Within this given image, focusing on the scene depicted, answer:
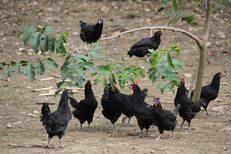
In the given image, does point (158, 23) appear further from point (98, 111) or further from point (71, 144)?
point (71, 144)

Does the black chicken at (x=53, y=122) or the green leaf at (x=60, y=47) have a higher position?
the green leaf at (x=60, y=47)

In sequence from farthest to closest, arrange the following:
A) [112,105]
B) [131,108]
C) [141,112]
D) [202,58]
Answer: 1. [202,58]
2. [112,105]
3. [131,108]
4. [141,112]

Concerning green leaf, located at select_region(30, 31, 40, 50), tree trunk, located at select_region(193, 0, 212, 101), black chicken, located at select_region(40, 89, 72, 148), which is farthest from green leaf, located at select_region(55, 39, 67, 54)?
tree trunk, located at select_region(193, 0, 212, 101)

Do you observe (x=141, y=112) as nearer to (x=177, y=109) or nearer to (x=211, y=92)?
(x=177, y=109)

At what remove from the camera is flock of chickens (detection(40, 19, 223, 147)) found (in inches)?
236

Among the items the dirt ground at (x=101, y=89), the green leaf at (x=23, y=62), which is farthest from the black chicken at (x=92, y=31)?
the green leaf at (x=23, y=62)

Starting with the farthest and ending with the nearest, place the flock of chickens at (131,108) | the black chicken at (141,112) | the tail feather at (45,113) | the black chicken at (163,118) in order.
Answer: the black chicken at (141,112) < the black chicken at (163,118) < the flock of chickens at (131,108) < the tail feather at (45,113)

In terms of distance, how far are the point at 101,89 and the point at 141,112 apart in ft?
12.2

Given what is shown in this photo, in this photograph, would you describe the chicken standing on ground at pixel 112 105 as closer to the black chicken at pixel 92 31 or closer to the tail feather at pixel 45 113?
the tail feather at pixel 45 113

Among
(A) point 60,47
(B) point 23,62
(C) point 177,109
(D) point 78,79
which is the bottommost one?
(C) point 177,109

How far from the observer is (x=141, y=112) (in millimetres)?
6766

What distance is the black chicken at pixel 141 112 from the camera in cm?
671

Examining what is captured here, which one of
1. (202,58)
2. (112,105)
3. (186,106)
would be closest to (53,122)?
(112,105)

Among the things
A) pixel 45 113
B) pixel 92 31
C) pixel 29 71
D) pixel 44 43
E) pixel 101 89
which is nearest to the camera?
pixel 29 71
